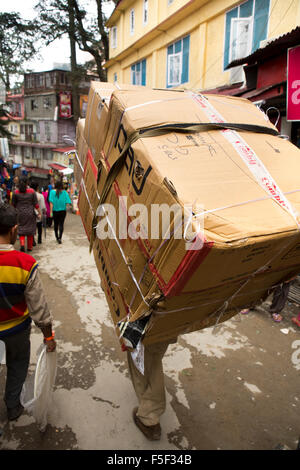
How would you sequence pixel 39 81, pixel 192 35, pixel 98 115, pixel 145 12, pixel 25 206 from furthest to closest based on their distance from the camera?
pixel 39 81
pixel 145 12
pixel 192 35
pixel 25 206
pixel 98 115

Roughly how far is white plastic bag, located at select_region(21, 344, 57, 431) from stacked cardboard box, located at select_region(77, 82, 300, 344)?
68 cm

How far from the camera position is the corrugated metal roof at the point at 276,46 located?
4.10m

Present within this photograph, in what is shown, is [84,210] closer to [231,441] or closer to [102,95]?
[102,95]

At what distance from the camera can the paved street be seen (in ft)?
6.89

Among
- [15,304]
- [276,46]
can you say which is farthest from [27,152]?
[15,304]

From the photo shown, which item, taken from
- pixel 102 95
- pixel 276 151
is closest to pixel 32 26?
pixel 102 95

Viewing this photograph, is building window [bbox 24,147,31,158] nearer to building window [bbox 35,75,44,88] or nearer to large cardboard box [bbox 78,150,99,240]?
building window [bbox 35,75,44,88]

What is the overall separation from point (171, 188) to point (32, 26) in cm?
1794

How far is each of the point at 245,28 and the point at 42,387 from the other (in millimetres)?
8487

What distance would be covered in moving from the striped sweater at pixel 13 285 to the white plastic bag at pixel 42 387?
0.29m

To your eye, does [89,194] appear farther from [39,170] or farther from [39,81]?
[39,170]

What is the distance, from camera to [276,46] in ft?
15.4

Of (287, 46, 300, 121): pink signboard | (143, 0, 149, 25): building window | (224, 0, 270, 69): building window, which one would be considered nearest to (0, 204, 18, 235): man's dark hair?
(287, 46, 300, 121): pink signboard

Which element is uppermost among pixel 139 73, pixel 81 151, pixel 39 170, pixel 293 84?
pixel 139 73
